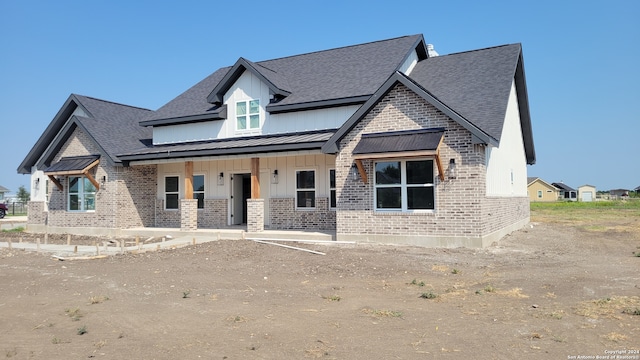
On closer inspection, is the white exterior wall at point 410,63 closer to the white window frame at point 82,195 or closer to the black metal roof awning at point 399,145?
the black metal roof awning at point 399,145

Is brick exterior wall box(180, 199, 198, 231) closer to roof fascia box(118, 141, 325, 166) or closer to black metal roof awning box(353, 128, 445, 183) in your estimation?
roof fascia box(118, 141, 325, 166)

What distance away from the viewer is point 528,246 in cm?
1411

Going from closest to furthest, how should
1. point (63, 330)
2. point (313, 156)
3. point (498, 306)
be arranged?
point (63, 330) < point (498, 306) < point (313, 156)

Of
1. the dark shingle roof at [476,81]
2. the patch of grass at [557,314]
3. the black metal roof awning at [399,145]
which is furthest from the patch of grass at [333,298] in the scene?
the dark shingle roof at [476,81]

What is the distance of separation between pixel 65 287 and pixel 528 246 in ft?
39.7

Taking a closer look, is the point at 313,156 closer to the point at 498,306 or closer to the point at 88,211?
the point at 88,211

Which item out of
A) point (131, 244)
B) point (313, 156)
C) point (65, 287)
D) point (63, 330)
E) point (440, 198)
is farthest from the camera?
point (313, 156)

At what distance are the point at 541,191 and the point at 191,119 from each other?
86230 mm

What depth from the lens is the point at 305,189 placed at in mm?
18156

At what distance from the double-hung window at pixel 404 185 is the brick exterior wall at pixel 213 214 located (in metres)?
7.87

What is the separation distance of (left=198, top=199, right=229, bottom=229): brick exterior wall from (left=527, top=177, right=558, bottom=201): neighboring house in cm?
8355

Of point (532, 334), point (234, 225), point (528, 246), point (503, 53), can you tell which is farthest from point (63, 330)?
point (503, 53)

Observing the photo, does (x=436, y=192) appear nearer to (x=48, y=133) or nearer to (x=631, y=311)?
(x=631, y=311)

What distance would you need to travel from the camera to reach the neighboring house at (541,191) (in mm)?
90938
